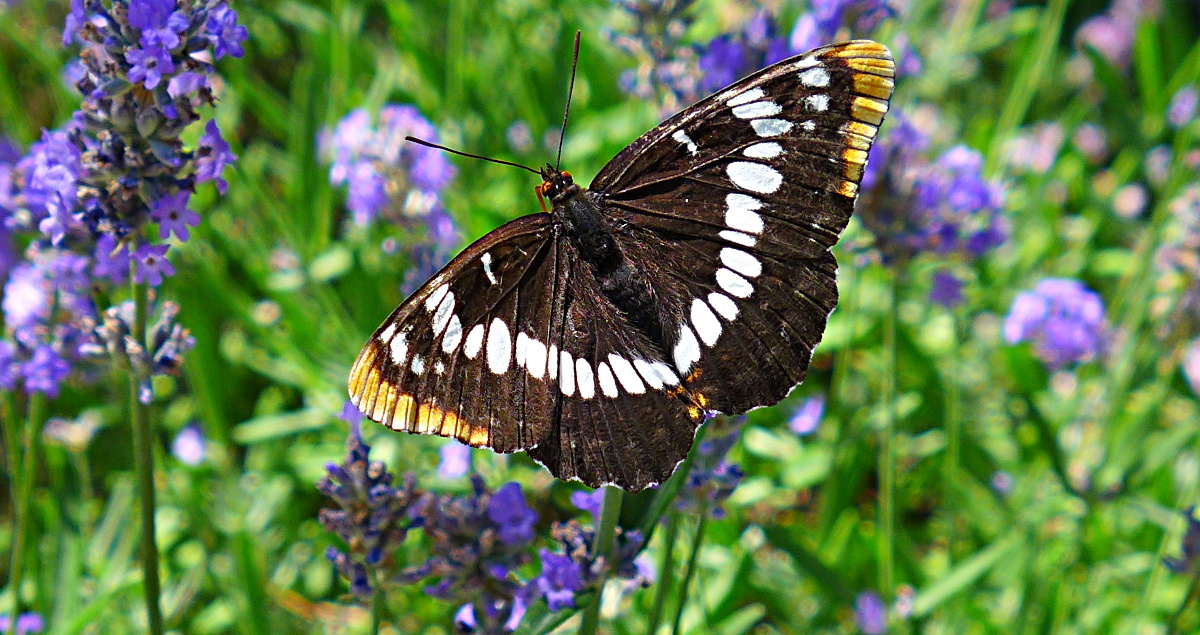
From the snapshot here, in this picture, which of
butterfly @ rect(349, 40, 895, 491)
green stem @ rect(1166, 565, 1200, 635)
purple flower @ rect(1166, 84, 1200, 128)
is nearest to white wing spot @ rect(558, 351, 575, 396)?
butterfly @ rect(349, 40, 895, 491)

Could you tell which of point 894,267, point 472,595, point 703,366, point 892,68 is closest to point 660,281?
point 703,366

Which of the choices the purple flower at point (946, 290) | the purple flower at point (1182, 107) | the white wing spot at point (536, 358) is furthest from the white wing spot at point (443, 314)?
the purple flower at point (1182, 107)

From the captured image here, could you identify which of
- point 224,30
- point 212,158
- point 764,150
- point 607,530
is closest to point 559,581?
point 607,530

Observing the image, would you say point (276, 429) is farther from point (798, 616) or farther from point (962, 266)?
point (962, 266)

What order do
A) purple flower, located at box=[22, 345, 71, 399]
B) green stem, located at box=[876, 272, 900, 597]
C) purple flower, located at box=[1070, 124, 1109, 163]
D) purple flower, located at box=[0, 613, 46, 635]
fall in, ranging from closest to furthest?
1. purple flower, located at box=[22, 345, 71, 399]
2. purple flower, located at box=[0, 613, 46, 635]
3. green stem, located at box=[876, 272, 900, 597]
4. purple flower, located at box=[1070, 124, 1109, 163]

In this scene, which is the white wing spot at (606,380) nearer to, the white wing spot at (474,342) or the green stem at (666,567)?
the white wing spot at (474,342)

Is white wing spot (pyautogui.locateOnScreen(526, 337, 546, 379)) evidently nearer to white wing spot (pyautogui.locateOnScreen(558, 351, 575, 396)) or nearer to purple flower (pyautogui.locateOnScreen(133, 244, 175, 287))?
white wing spot (pyautogui.locateOnScreen(558, 351, 575, 396))
